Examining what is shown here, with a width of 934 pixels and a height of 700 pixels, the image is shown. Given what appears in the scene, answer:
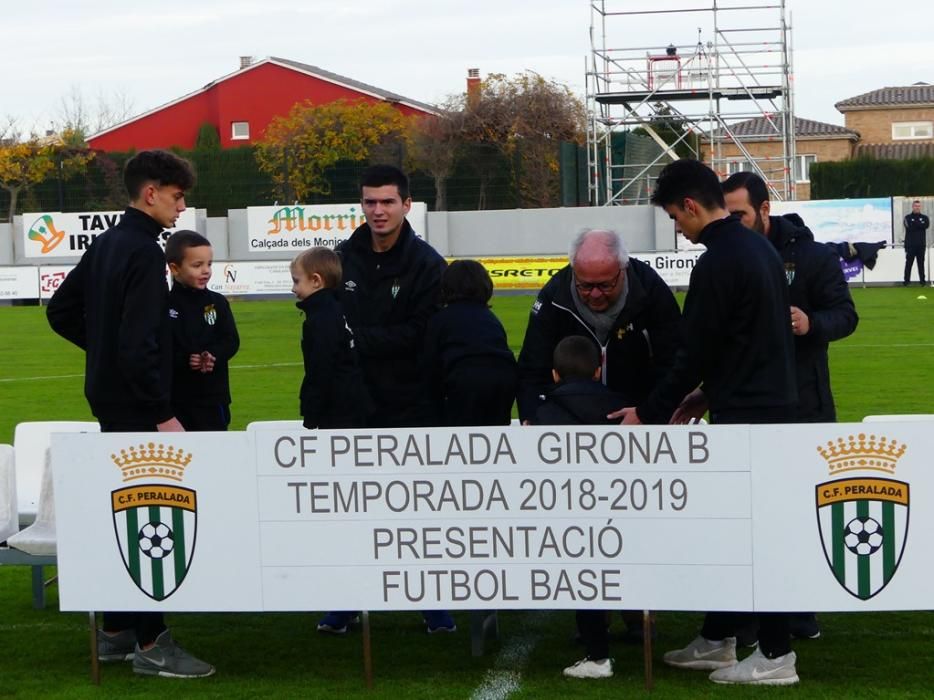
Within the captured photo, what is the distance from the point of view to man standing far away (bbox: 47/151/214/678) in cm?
579

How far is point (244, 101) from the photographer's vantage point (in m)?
62.6

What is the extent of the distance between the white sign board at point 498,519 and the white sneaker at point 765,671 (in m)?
0.26

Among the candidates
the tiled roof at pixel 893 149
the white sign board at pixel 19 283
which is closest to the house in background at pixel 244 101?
the white sign board at pixel 19 283

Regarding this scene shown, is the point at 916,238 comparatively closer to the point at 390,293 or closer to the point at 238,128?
the point at 390,293

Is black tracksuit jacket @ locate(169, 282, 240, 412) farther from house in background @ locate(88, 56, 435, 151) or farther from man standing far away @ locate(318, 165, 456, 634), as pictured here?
house in background @ locate(88, 56, 435, 151)

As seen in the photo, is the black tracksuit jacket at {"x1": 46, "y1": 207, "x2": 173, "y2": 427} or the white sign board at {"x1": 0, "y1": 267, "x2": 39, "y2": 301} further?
the white sign board at {"x1": 0, "y1": 267, "x2": 39, "y2": 301}

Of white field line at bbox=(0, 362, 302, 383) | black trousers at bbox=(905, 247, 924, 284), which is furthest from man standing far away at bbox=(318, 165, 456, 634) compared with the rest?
black trousers at bbox=(905, 247, 924, 284)

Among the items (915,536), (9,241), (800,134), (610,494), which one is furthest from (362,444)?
(800,134)

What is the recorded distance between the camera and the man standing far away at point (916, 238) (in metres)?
→ 30.9

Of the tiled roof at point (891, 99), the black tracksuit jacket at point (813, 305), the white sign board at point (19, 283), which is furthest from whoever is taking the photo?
Answer: the tiled roof at point (891, 99)

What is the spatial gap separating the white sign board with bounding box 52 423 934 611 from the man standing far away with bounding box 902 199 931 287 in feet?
87.3

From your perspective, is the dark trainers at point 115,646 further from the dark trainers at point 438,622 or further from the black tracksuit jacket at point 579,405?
the black tracksuit jacket at point 579,405

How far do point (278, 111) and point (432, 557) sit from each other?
58592mm

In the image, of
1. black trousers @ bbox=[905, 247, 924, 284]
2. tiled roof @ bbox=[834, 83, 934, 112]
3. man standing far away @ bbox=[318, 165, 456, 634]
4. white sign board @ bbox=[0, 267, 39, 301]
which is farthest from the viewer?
tiled roof @ bbox=[834, 83, 934, 112]
